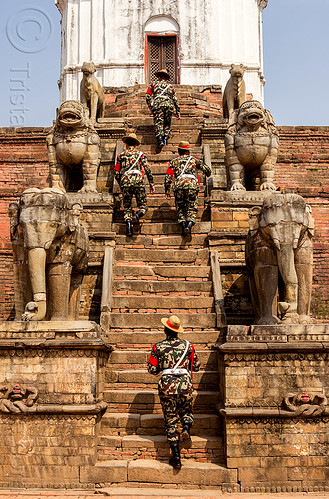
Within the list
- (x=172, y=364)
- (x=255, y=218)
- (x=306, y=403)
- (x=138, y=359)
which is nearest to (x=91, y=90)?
(x=255, y=218)

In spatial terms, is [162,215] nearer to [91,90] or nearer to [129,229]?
[129,229]

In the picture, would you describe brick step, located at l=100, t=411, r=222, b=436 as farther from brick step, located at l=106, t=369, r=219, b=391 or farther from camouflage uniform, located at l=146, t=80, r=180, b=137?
camouflage uniform, located at l=146, t=80, r=180, b=137

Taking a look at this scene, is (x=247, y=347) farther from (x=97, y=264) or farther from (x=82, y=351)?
(x=97, y=264)

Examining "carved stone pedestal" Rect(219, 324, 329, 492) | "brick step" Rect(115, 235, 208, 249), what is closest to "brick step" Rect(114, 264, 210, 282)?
"brick step" Rect(115, 235, 208, 249)

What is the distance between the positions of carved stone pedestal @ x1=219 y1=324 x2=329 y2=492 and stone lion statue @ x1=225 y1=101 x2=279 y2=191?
4.57 metres

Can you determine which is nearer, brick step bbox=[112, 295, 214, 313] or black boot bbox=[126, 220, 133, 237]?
brick step bbox=[112, 295, 214, 313]

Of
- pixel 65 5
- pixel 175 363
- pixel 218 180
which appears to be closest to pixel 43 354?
pixel 175 363

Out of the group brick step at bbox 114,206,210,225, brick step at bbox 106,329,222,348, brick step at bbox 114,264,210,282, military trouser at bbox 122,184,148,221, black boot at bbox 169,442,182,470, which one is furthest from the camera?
brick step at bbox 114,206,210,225

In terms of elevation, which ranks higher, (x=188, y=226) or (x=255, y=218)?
(x=188, y=226)

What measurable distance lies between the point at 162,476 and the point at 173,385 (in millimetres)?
976

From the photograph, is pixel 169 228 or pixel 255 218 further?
pixel 169 228

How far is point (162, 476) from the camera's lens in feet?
21.7

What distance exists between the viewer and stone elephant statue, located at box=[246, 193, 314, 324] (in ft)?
24.6

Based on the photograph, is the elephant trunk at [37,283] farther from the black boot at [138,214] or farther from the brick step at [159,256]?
the black boot at [138,214]
